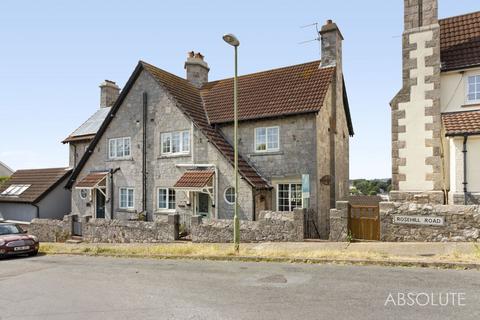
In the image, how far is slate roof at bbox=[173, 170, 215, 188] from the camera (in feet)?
55.6

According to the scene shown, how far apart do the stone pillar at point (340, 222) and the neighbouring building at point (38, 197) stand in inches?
846

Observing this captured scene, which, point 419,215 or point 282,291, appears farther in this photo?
point 419,215

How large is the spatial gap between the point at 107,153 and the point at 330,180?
14534 millimetres

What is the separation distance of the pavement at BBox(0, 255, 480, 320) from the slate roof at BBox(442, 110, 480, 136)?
19.7ft

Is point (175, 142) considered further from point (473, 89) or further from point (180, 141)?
point (473, 89)

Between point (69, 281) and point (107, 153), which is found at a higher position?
point (107, 153)

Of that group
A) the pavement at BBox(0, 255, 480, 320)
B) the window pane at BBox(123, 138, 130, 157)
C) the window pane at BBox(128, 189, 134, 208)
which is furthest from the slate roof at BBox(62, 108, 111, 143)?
the pavement at BBox(0, 255, 480, 320)

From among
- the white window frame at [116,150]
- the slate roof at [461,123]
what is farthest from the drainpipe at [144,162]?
the slate roof at [461,123]

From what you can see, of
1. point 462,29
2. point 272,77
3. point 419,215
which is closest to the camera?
point 419,215

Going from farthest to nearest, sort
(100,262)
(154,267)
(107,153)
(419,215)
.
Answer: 1. (107,153)
2. (100,262)
3. (419,215)
4. (154,267)

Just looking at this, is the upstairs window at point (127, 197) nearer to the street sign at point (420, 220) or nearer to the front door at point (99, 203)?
the front door at point (99, 203)

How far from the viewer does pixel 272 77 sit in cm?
1997

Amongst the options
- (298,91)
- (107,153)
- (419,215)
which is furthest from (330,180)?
(107,153)

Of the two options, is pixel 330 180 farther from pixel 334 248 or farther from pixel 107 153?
pixel 107 153
